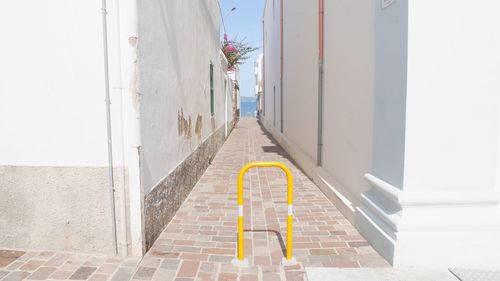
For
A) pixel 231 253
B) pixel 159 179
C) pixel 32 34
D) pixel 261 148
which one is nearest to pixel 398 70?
pixel 231 253

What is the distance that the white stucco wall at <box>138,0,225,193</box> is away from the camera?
3.46 metres

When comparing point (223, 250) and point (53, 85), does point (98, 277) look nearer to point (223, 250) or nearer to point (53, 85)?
point (223, 250)

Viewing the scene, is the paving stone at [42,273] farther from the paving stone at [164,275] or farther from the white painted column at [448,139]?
the white painted column at [448,139]

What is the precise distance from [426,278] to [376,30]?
2.51 metres

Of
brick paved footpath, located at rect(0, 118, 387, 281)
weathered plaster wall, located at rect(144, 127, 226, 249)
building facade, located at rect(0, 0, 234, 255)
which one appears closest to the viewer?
brick paved footpath, located at rect(0, 118, 387, 281)

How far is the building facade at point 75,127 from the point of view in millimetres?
3139

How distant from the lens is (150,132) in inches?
142

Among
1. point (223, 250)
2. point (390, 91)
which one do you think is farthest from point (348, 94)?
point (223, 250)

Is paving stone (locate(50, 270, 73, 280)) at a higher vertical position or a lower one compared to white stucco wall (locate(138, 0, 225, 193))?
lower

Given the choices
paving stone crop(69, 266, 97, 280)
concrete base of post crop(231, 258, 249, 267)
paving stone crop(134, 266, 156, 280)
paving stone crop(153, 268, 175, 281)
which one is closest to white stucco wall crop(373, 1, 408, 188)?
concrete base of post crop(231, 258, 249, 267)

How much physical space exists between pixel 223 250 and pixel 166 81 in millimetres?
2204

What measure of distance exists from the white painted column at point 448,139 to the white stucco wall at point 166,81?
2.48 metres

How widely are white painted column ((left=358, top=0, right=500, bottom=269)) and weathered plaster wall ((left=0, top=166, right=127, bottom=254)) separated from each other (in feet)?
8.91

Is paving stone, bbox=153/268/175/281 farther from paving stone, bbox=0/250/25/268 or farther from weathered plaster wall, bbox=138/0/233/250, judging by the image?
paving stone, bbox=0/250/25/268
